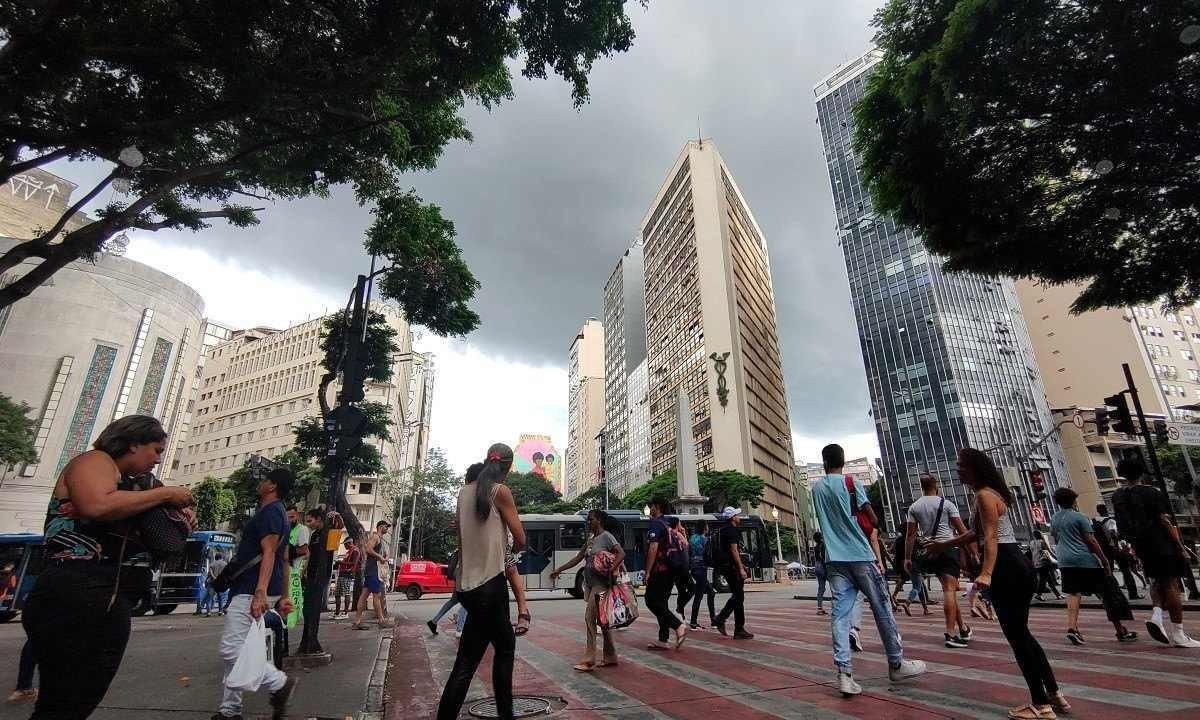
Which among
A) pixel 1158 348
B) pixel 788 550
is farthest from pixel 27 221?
pixel 1158 348

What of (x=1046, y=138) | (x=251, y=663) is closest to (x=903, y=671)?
(x=251, y=663)

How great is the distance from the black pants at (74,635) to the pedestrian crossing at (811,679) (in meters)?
2.30

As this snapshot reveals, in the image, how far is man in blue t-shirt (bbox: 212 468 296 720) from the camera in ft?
A: 12.3

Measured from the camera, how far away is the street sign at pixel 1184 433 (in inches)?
452

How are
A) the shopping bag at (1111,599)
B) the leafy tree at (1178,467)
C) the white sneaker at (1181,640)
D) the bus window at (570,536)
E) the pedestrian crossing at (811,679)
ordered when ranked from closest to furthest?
1. the pedestrian crossing at (811,679)
2. the white sneaker at (1181,640)
3. the shopping bag at (1111,599)
4. the bus window at (570,536)
5. the leafy tree at (1178,467)

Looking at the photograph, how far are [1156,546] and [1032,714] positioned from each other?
14.6ft

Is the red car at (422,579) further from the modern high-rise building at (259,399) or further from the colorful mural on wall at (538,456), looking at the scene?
the colorful mural on wall at (538,456)

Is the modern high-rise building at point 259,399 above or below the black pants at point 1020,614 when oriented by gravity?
above

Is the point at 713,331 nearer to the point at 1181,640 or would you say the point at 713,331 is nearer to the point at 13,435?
→ the point at 13,435

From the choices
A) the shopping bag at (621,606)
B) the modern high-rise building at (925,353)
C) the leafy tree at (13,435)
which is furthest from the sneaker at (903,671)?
the modern high-rise building at (925,353)

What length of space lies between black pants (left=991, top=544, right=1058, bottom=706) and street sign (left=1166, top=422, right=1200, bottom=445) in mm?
11851

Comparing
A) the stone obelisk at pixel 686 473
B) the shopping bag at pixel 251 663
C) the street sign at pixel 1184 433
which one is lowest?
the shopping bag at pixel 251 663

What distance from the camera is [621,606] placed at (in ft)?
19.3

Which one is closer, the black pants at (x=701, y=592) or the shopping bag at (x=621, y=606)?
the shopping bag at (x=621, y=606)
